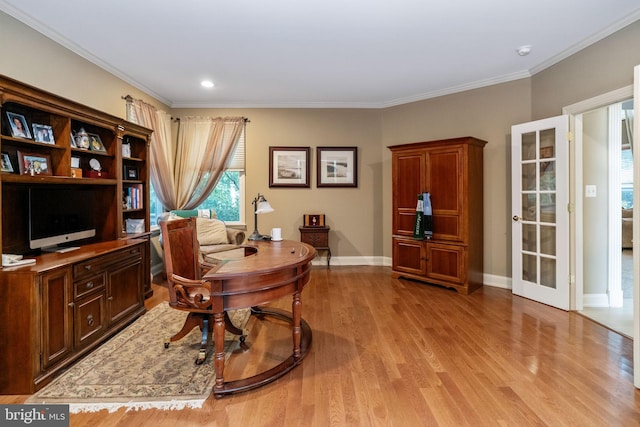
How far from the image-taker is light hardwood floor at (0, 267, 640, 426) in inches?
71.5

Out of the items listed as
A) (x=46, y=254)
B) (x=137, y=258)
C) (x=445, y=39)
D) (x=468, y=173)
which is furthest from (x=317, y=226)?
(x=46, y=254)

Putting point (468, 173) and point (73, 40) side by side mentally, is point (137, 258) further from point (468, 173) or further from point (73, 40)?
point (468, 173)

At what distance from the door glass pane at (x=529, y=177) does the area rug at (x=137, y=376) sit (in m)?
3.65

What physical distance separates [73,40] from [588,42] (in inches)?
201

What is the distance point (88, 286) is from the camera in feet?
8.34

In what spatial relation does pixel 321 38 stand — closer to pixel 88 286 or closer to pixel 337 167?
pixel 337 167

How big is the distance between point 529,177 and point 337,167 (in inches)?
108

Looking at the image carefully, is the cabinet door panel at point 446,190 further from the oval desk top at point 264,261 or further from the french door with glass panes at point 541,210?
the oval desk top at point 264,261

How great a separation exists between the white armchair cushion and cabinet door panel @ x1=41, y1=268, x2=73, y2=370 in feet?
7.34

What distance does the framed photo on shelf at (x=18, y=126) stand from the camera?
2.39m

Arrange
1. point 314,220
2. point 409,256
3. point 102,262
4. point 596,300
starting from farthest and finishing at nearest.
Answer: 1. point 314,220
2. point 409,256
3. point 596,300
4. point 102,262

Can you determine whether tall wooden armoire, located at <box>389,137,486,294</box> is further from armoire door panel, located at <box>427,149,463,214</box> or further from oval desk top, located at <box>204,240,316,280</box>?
oval desk top, located at <box>204,240,316,280</box>

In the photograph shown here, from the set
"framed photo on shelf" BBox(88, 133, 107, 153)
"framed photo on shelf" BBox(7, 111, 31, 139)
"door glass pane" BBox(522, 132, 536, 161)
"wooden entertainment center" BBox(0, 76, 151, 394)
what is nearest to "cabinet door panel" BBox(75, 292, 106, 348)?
"wooden entertainment center" BBox(0, 76, 151, 394)

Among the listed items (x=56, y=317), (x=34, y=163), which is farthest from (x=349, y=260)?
(x=34, y=163)
